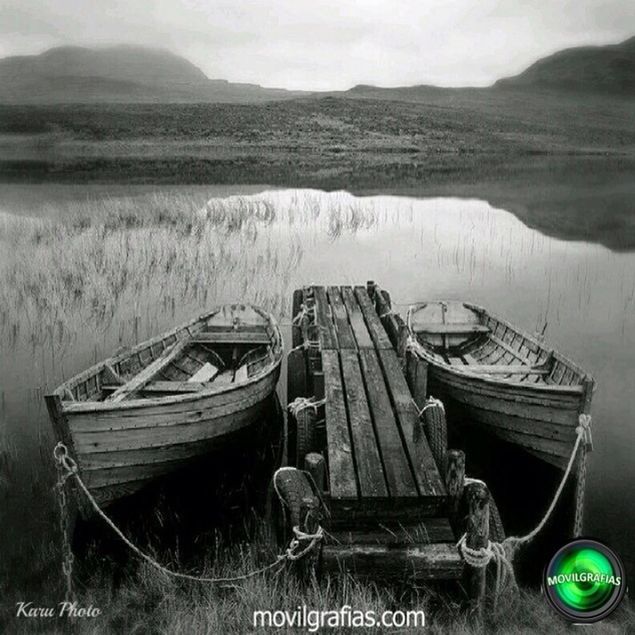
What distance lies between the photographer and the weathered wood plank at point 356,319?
8.39 metres

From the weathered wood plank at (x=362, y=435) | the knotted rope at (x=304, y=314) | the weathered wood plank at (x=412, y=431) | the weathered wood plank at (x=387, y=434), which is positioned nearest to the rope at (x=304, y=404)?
the weathered wood plank at (x=362, y=435)

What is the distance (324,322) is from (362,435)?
12.5ft

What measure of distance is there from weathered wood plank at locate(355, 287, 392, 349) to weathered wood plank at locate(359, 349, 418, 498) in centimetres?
58

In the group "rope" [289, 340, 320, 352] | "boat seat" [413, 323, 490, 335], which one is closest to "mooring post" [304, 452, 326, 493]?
"rope" [289, 340, 320, 352]

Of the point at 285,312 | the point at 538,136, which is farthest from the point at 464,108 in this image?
the point at 285,312

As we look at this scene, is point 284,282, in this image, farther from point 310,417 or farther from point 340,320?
point 310,417

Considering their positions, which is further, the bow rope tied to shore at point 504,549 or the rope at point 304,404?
the rope at point 304,404

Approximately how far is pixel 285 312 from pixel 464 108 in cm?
5564

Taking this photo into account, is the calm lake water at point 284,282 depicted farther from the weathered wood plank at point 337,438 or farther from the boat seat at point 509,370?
the weathered wood plank at point 337,438

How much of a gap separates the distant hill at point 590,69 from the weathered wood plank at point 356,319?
3.89 m

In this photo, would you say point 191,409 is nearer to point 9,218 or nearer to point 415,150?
point 9,218

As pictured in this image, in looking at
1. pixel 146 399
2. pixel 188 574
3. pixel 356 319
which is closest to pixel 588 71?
pixel 356 319

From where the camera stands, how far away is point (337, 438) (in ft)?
18.2

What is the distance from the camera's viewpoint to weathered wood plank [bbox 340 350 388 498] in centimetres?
479
